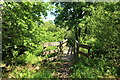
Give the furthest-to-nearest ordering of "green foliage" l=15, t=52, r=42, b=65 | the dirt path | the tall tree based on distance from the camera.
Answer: "green foliage" l=15, t=52, r=42, b=65
the dirt path
the tall tree

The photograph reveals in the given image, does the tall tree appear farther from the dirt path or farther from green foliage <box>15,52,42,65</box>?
the dirt path

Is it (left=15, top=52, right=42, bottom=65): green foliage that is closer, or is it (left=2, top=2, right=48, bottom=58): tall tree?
(left=2, top=2, right=48, bottom=58): tall tree

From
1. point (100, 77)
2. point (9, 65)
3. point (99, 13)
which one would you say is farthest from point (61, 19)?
point (100, 77)

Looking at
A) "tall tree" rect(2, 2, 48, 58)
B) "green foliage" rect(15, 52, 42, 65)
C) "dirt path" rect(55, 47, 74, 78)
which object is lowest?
"dirt path" rect(55, 47, 74, 78)

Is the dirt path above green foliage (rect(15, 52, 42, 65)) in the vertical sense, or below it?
below

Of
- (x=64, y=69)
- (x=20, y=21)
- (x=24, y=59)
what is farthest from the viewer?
(x=24, y=59)

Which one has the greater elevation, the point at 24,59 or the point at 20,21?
the point at 20,21

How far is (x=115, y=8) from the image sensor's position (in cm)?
465

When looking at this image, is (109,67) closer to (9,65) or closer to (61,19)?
(9,65)

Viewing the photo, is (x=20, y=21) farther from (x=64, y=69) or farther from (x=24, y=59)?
→ (x=64, y=69)

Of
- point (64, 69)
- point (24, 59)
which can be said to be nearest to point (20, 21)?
point (24, 59)

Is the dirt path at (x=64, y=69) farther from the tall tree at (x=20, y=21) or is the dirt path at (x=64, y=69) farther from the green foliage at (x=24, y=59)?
the tall tree at (x=20, y=21)

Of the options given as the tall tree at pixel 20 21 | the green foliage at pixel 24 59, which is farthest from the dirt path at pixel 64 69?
the tall tree at pixel 20 21

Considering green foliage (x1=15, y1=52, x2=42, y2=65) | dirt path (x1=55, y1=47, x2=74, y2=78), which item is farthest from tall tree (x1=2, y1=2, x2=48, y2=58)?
dirt path (x1=55, y1=47, x2=74, y2=78)
